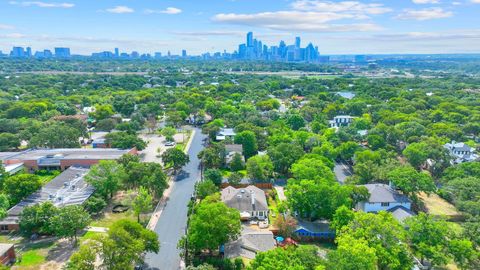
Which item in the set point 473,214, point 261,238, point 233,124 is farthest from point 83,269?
point 233,124

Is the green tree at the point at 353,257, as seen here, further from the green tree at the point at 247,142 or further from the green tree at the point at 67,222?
the green tree at the point at 247,142

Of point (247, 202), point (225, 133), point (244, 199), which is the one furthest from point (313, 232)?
point (225, 133)

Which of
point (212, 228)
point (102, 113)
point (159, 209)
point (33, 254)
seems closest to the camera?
point (212, 228)

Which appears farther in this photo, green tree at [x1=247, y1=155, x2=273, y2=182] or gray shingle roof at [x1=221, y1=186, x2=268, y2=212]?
green tree at [x1=247, y1=155, x2=273, y2=182]

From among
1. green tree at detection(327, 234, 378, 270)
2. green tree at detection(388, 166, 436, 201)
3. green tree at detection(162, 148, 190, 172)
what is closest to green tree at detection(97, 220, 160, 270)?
green tree at detection(327, 234, 378, 270)

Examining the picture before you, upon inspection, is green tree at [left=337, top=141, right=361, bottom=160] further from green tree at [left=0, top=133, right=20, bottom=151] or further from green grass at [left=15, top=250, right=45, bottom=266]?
green tree at [left=0, top=133, right=20, bottom=151]

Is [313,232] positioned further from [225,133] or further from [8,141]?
[8,141]

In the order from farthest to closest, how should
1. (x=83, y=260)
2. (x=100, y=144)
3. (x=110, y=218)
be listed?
(x=100, y=144) → (x=110, y=218) → (x=83, y=260)

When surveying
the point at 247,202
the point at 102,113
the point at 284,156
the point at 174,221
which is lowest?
the point at 174,221
